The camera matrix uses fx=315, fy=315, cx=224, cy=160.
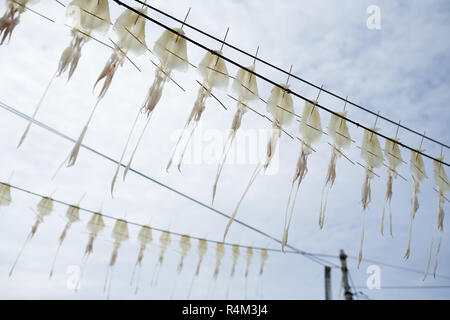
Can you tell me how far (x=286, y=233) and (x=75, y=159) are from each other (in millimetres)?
1720

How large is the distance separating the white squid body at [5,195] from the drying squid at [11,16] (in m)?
4.01

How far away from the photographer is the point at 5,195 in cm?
568

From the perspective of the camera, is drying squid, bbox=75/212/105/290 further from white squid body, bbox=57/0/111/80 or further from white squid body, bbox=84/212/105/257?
white squid body, bbox=57/0/111/80

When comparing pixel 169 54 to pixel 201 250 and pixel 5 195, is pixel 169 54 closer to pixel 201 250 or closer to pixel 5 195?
pixel 5 195

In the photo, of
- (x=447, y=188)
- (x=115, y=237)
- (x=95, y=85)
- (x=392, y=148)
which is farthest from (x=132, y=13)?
(x=115, y=237)

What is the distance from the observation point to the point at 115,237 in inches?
303

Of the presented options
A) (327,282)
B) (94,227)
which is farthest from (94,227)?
(327,282)

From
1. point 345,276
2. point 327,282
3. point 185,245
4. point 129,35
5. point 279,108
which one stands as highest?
point 129,35

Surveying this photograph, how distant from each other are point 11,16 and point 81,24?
1.65ft

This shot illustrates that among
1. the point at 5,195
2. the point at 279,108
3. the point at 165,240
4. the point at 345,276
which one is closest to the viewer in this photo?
the point at 279,108

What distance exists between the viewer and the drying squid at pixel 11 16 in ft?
7.90

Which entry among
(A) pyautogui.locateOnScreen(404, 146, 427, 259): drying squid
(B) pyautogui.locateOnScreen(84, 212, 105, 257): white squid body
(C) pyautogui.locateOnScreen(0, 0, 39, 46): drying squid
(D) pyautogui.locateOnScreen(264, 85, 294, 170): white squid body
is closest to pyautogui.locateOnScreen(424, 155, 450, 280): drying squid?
(A) pyautogui.locateOnScreen(404, 146, 427, 259): drying squid

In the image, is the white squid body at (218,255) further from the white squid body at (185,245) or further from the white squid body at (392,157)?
the white squid body at (392,157)
